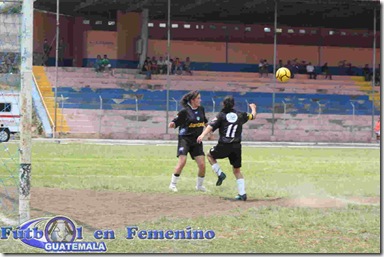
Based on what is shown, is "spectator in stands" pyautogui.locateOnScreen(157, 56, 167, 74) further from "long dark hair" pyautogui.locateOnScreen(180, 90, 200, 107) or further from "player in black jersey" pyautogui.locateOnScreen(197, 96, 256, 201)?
"player in black jersey" pyautogui.locateOnScreen(197, 96, 256, 201)

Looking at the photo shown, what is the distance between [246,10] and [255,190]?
1524 inches

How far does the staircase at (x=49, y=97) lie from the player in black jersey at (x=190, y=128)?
29.3 metres

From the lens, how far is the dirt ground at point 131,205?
12023mm

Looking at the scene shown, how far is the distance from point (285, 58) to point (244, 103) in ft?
40.3

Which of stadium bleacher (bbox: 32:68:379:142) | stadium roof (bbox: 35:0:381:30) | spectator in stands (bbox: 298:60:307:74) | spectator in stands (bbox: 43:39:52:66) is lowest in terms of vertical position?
stadium bleacher (bbox: 32:68:379:142)

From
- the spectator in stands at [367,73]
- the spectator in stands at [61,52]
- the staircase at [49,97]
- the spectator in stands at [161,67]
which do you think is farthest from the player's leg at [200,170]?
the spectator in stands at [367,73]

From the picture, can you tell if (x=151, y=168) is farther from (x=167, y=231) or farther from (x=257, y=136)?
(x=257, y=136)

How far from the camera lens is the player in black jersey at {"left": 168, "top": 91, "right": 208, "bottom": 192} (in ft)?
52.7

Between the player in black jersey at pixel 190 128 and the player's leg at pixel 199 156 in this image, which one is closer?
the player in black jersey at pixel 190 128

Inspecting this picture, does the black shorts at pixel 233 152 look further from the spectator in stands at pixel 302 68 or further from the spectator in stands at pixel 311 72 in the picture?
the spectator in stands at pixel 302 68

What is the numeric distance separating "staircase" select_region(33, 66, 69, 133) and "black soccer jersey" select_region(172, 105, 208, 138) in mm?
29314

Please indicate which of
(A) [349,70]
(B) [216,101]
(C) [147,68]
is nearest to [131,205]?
(B) [216,101]

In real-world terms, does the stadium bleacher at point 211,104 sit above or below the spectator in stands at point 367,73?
below

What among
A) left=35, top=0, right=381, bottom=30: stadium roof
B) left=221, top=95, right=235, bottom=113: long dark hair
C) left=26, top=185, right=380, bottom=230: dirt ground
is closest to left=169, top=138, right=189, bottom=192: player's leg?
left=26, top=185, right=380, bottom=230: dirt ground
